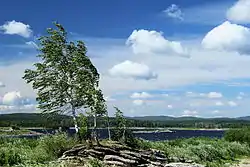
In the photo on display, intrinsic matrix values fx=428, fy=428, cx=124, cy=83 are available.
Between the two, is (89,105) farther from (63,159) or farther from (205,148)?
(205,148)

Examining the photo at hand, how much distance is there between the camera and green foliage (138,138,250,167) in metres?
34.5

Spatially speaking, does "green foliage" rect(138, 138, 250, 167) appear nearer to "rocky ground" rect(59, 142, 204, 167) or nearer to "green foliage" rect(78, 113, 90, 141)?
"green foliage" rect(78, 113, 90, 141)

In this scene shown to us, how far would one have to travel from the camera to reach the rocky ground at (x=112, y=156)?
78.9 feet

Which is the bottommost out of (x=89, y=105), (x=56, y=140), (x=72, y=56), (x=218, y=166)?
(x=218, y=166)

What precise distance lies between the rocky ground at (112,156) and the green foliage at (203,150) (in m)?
4.84

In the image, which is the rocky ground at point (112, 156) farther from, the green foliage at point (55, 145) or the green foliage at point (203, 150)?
the green foliage at point (203, 150)

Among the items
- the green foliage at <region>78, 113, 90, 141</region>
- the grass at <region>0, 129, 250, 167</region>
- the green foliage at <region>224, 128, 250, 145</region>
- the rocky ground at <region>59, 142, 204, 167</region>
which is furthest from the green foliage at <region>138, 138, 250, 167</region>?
the rocky ground at <region>59, 142, 204, 167</region>

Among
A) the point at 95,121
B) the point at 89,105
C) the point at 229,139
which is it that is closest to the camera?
the point at 95,121

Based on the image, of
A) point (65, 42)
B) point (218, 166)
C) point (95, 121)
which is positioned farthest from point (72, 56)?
point (218, 166)

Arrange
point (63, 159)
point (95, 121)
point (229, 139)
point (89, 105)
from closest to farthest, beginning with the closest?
1. point (63, 159)
2. point (95, 121)
3. point (89, 105)
4. point (229, 139)

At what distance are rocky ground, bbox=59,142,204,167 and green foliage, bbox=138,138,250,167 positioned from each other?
4.84 m

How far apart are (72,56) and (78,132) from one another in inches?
237

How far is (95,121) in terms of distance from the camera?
28.1m

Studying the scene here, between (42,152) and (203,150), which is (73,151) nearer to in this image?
(42,152)
